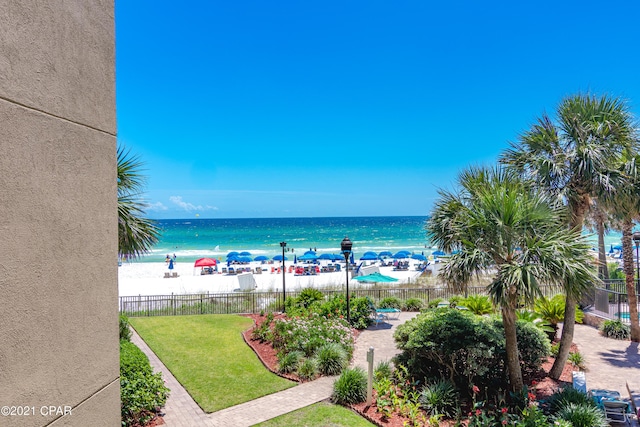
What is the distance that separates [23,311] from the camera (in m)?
2.38

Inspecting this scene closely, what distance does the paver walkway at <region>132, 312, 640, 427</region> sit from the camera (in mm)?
8297

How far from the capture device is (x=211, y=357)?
11969 millimetres

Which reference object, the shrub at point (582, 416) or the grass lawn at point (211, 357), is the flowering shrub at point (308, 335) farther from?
the shrub at point (582, 416)

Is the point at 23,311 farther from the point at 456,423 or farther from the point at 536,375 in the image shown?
the point at 536,375

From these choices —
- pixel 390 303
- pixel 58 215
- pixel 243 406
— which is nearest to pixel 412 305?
pixel 390 303

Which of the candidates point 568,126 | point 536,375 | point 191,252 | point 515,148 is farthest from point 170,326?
point 191,252

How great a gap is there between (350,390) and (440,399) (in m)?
1.99

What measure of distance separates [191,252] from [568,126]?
63.6m

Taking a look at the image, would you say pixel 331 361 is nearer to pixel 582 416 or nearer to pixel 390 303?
pixel 582 416

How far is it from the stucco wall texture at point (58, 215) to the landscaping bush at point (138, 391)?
4.99m

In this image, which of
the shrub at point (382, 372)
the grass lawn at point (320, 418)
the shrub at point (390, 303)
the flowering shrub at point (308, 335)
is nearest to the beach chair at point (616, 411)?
the shrub at point (382, 372)

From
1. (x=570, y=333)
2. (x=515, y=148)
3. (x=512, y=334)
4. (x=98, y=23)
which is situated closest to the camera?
(x=98, y=23)

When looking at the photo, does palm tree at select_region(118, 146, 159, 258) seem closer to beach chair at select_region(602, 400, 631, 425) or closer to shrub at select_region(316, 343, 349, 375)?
shrub at select_region(316, 343, 349, 375)

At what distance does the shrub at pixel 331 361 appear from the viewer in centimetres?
1077
